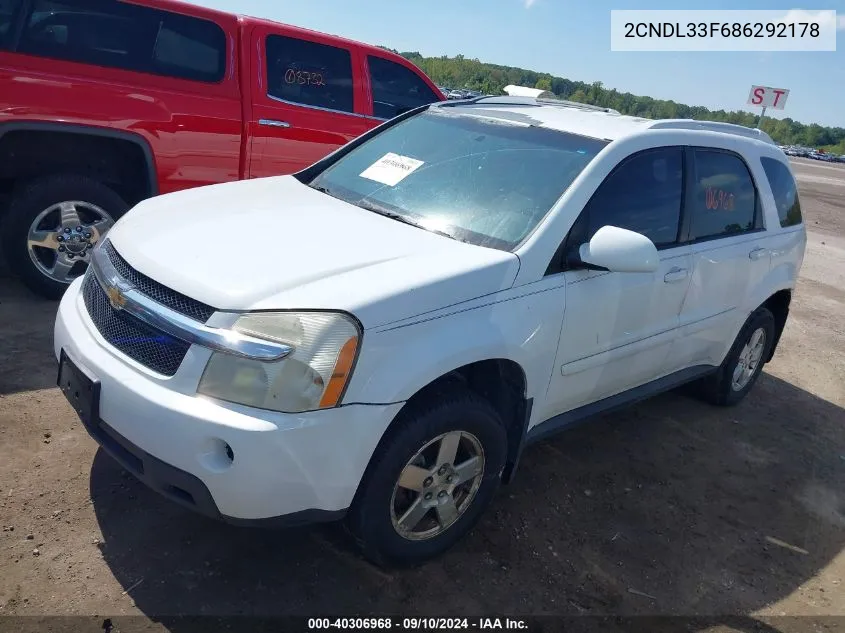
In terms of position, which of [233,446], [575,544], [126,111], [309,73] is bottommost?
[575,544]

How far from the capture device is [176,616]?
2430mm

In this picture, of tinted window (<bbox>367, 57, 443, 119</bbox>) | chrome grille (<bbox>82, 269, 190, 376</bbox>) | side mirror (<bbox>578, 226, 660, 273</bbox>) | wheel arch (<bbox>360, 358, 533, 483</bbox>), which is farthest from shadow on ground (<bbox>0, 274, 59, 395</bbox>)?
tinted window (<bbox>367, 57, 443, 119</bbox>)

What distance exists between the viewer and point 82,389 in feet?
8.34

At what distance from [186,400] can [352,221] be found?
1113mm

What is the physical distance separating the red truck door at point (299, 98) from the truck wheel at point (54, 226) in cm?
111

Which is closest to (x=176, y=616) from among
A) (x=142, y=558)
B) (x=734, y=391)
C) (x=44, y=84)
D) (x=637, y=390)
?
(x=142, y=558)

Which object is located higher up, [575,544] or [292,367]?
[292,367]

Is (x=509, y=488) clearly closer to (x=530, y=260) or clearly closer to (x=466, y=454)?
(x=466, y=454)

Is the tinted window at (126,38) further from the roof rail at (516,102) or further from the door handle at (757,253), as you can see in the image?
the door handle at (757,253)

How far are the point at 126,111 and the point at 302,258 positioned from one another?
276cm

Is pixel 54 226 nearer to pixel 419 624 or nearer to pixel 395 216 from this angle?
pixel 395 216

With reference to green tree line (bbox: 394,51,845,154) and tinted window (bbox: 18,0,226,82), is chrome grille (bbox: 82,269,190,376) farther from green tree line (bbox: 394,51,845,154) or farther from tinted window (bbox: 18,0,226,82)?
green tree line (bbox: 394,51,845,154)

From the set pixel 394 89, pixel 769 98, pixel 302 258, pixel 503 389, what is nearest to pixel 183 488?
pixel 302 258

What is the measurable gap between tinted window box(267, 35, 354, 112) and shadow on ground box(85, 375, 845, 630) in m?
3.26
